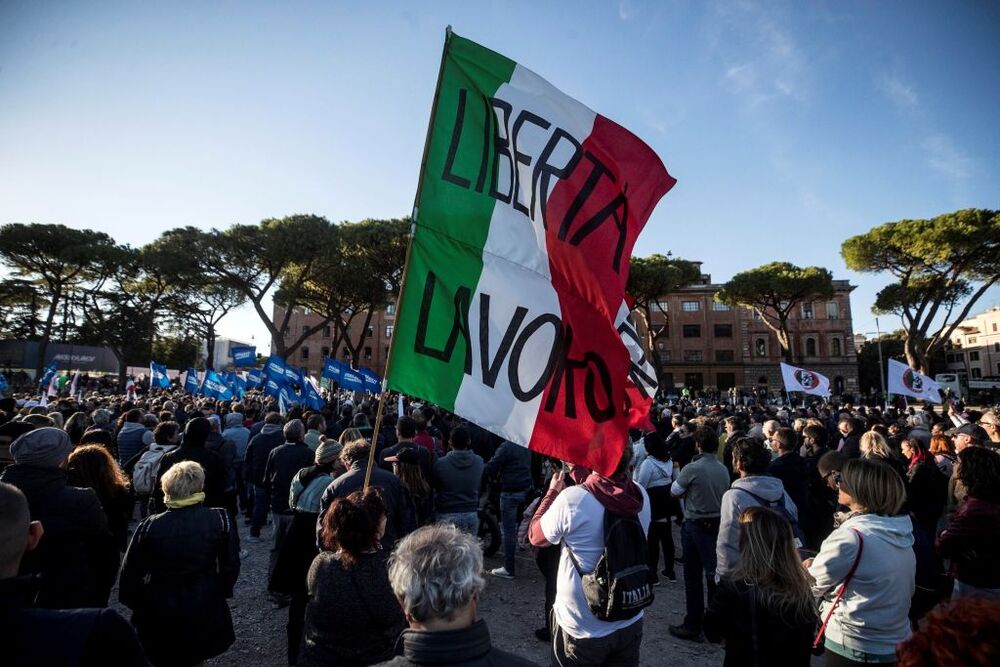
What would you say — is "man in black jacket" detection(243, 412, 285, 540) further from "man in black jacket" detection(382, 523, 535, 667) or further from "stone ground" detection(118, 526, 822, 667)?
"man in black jacket" detection(382, 523, 535, 667)

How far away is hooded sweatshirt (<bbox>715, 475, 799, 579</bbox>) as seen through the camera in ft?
11.2

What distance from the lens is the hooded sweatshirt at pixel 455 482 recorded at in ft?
17.0

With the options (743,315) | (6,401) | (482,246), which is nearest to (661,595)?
(482,246)

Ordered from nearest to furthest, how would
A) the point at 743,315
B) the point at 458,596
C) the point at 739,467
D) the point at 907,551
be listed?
the point at 458,596
the point at 907,551
the point at 739,467
the point at 743,315

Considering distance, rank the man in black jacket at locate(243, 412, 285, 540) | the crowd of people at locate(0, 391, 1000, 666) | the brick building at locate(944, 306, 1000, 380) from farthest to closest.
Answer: the brick building at locate(944, 306, 1000, 380)
the man in black jacket at locate(243, 412, 285, 540)
the crowd of people at locate(0, 391, 1000, 666)

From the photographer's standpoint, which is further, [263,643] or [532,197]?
[263,643]

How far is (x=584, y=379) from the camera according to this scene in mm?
2750

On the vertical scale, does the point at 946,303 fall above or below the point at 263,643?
above

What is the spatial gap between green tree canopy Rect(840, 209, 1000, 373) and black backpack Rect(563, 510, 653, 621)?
3083cm

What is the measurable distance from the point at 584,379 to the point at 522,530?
15.9 ft

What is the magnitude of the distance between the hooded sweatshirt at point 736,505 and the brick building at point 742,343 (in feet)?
159

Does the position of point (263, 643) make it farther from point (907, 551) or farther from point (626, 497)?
point (907, 551)

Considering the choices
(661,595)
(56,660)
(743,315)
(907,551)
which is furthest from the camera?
(743,315)

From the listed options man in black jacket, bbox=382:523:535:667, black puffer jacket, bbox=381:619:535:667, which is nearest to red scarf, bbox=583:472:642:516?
man in black jacket, bbox=382:523:535:667
